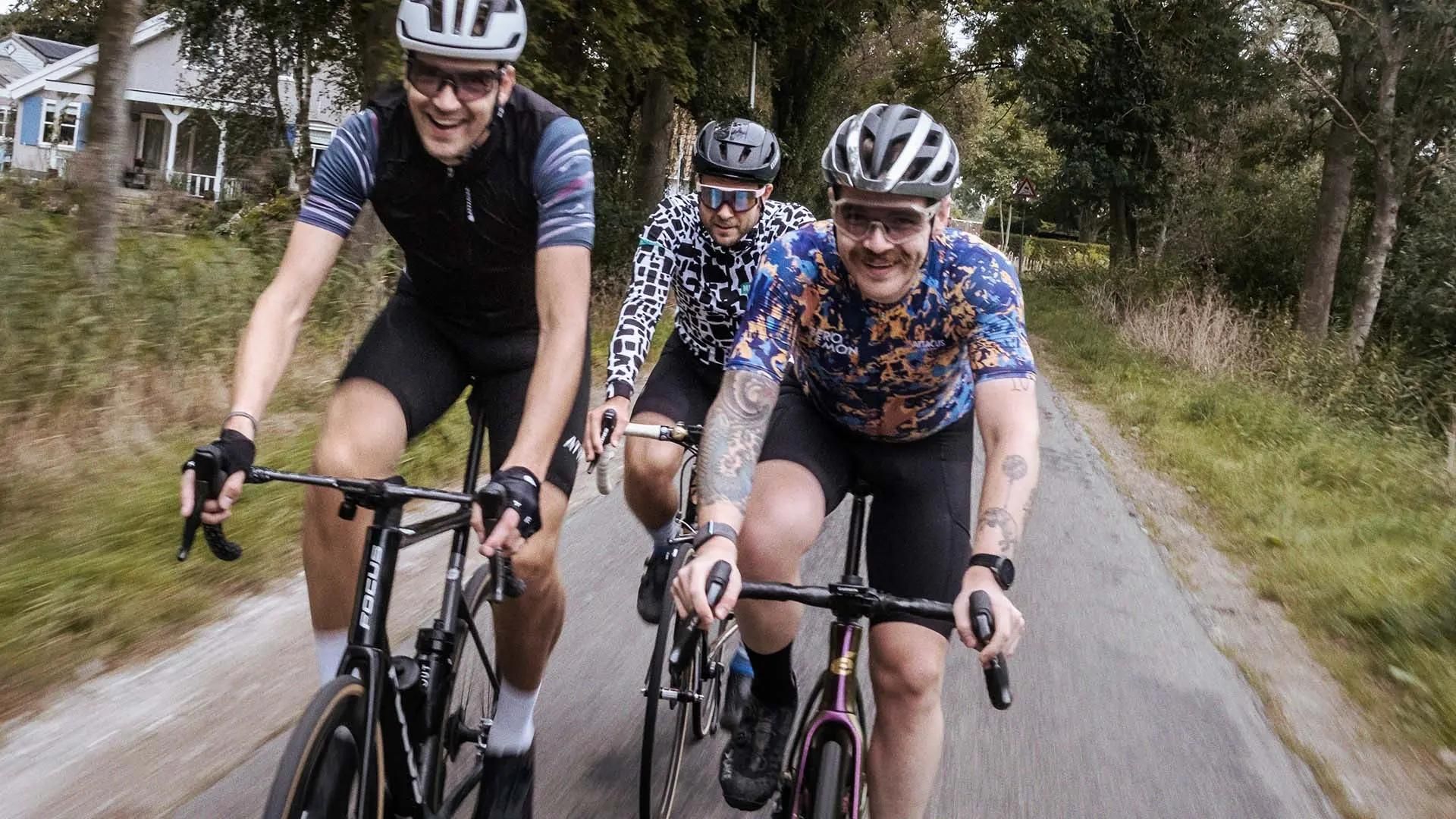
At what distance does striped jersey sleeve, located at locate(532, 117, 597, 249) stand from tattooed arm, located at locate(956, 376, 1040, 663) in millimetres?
1038

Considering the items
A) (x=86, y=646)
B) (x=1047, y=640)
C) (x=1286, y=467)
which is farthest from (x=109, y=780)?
(x=1286, y=467)

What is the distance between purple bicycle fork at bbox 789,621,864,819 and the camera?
2.49m

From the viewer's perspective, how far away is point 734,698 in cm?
364

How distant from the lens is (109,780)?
316 cm

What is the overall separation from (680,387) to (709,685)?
113 cm

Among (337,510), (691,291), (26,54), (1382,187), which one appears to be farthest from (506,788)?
(26,54)

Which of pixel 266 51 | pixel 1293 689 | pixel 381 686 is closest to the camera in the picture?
pixel 381 686

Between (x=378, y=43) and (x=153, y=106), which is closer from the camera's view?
(x=378, y=43)

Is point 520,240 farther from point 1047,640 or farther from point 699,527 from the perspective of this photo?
point 1047,640

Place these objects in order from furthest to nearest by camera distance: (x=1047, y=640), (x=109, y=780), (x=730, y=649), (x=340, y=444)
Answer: (x=1047, y=640) → (x=730, y=649) → (x=109, y=780) → (x=340, y=444)

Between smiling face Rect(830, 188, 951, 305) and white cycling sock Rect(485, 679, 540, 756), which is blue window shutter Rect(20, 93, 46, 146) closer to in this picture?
white cycling sock Rect(485, 679, 540, 756)

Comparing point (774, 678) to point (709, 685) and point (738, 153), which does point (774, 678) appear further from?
point (738, 153)

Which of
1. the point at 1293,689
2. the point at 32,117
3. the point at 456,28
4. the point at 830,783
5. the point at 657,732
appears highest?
the point at 32,117

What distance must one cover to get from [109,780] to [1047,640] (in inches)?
150
